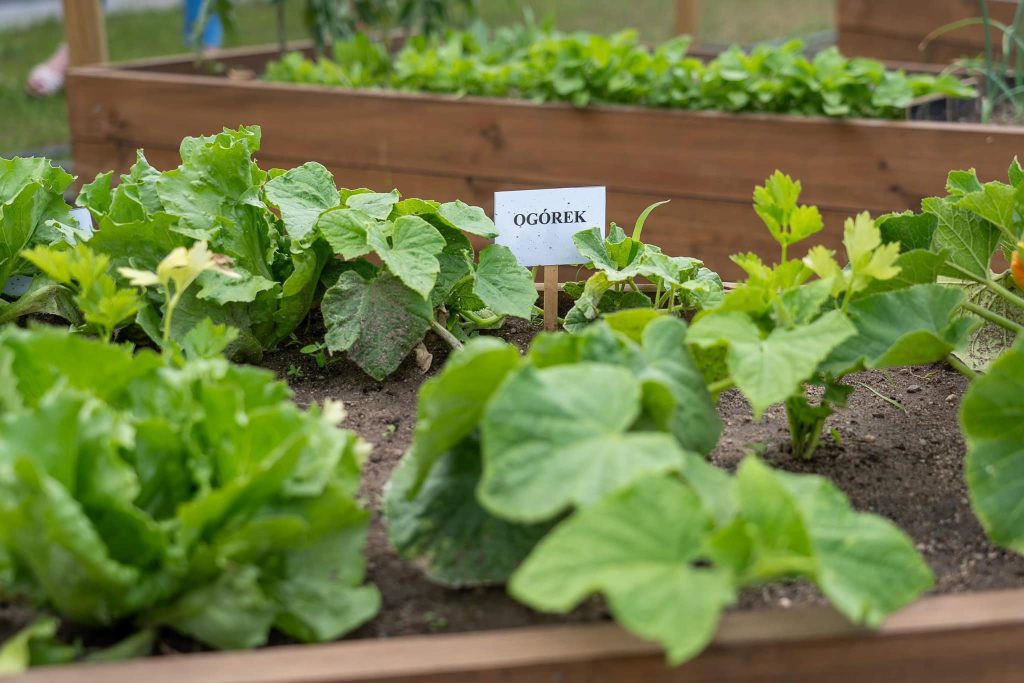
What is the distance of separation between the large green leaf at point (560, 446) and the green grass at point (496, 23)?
499 cm

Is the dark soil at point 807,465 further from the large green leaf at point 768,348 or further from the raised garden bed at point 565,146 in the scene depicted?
the raised garden bed at point 565,146

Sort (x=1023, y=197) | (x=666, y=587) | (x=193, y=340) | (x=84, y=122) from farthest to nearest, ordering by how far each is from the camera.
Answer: (x=84, y=122), (x=1023, y=197), (x=193, y=340), (x=666, y=587)

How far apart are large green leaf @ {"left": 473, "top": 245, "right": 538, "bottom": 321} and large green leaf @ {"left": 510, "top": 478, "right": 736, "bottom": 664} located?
57 cm

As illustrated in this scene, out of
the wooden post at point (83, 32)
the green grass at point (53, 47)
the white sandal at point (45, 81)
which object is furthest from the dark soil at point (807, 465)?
the white sandal at point (45, 81)

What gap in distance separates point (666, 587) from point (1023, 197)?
69 cm

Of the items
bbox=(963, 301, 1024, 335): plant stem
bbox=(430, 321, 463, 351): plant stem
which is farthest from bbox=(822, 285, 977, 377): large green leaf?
bbox=(430, 321, 463, 351): plant stem

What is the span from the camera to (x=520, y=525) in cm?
89

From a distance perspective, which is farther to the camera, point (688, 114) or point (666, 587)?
point (688, 114)

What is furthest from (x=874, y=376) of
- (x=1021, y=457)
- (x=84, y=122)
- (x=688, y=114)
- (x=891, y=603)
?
(x=84, y=122)

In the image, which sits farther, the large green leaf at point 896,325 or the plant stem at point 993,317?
the plant stem at point 993,317

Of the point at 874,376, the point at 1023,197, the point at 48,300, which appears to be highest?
the point at 1023,197

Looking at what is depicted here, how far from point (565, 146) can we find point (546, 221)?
1406 mm

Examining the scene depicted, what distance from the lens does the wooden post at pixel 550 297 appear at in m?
1.37

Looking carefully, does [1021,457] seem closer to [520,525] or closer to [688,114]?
[520,525]
